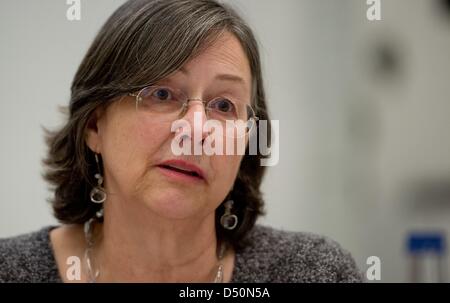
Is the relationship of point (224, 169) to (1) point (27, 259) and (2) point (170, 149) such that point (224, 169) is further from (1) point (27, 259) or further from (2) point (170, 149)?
(1) point (27, 259)

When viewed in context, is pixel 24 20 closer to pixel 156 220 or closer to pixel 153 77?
pixel 153 77

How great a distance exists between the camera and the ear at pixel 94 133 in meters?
0.92

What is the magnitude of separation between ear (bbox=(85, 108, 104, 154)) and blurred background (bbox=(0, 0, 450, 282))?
0.10 metres

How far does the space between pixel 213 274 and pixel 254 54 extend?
0.43 metres

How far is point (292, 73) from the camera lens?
1206 mm

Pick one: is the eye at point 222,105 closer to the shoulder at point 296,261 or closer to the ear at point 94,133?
the ear at point 94,133

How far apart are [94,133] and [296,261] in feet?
1.49

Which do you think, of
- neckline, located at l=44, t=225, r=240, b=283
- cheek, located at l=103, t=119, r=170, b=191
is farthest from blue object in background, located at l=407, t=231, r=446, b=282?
cheek, located at l=103, t=119, r=170, b=191

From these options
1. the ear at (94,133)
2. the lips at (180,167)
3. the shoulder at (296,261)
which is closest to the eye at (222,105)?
the lips at (180,167)

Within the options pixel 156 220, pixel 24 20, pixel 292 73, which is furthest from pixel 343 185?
pixel 24 20

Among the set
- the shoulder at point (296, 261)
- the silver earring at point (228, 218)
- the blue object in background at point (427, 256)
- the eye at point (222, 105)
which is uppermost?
the eye at point (222, 105)

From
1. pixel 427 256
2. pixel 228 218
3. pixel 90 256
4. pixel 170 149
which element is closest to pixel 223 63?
pixel 170 149

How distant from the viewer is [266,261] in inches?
40.1

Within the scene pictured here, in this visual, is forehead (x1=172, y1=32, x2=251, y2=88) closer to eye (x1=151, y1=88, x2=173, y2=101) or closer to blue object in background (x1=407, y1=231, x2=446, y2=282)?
eye (x1=151, y1=88, x2=173, y2=101)
